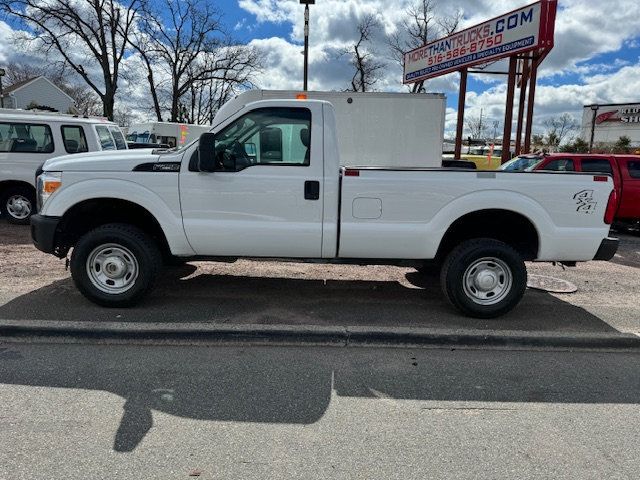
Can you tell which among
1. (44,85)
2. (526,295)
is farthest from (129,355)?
(44,85)

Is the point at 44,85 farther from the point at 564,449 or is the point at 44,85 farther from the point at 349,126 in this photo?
the point at 564,449

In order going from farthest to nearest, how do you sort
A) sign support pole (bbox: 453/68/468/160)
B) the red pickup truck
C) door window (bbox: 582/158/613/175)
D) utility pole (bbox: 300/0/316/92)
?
1. sign support pole (bbox: 453/68/468/160)
2. utility pole (bbox: 300/0/316/92)
3. door window (bbox: 582/158/613/175)
4. the red pickup truck

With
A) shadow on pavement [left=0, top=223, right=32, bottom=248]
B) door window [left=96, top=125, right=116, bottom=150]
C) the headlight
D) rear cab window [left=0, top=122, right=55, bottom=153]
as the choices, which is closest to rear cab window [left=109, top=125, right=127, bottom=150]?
door window [left=96, top=125, right=116, bottom=150]

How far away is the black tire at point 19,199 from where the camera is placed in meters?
9.75

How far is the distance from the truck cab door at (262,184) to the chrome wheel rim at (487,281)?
59.3 inches

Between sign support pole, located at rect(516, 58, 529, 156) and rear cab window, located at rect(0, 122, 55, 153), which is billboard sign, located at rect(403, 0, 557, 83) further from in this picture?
rear cab window, located at rect(0, 122, 55, 153)

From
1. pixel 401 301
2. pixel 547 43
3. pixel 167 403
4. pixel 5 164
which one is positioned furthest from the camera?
pixel 547 43

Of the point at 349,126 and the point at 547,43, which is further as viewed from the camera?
the point at 547,43

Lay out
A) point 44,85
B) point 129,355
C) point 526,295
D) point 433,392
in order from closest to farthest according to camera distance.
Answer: point 433,392 < point 129,355 < point 526,295 < point 44,85

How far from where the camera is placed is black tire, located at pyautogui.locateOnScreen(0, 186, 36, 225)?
9.75 metres

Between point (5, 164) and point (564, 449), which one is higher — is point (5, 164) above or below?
above

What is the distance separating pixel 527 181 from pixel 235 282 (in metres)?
3.41

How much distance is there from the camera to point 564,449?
2953 millimetres

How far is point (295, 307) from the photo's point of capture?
5172 millimetres
